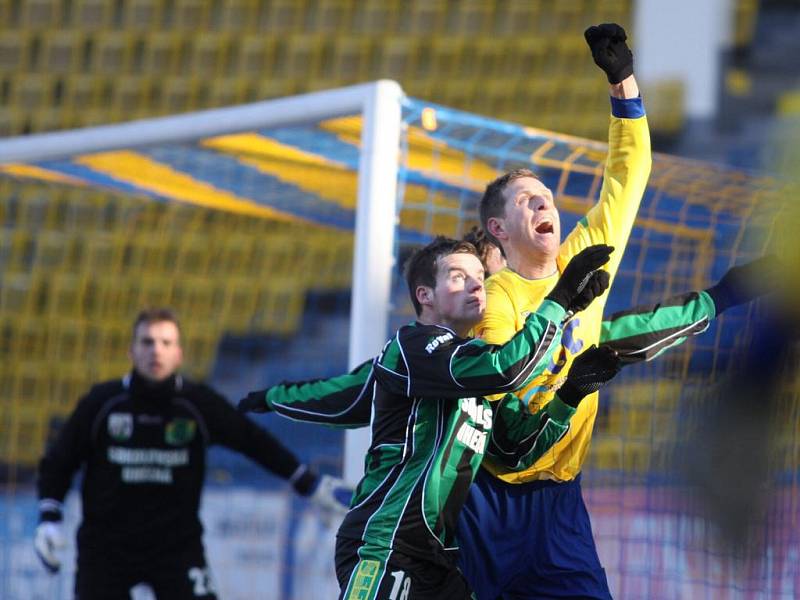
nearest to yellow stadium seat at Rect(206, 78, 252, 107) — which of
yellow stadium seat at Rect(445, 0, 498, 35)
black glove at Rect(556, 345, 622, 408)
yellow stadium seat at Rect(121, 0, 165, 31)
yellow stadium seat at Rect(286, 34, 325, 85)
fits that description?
yellow stadium seat at Rect(286, 34, 325, 85)

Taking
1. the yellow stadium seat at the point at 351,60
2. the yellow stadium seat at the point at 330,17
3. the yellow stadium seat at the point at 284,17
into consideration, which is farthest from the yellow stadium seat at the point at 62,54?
the yellow stadium seat at the point at 351,60

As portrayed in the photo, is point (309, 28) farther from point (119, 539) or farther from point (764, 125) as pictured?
point (119, 539)

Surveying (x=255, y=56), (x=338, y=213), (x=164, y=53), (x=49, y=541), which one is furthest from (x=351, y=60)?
(x=49, y=541)

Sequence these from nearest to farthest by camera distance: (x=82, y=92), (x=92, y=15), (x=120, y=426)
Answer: (x=120, y=426)
(x=82, y=92)
(x=92, y=15)

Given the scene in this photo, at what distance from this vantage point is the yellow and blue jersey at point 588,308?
2.69 metres

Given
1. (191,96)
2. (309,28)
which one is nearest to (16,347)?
(191,96)

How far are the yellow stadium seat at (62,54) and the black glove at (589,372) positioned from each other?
276 inches

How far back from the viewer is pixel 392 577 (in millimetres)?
2547

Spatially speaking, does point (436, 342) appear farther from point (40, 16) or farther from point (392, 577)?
point (40, 16)

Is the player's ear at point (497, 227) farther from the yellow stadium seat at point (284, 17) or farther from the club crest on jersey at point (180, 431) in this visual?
the yellow stadium seat at point (284, 17)

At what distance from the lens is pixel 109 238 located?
811 centimetres

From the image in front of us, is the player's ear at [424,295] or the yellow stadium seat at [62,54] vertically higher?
the yellow stadium seat at [62,54]

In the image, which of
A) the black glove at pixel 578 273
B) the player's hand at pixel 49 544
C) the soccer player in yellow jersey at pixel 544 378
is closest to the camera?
the black glove at pixel 578 273

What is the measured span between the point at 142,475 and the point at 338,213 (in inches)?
59.1
